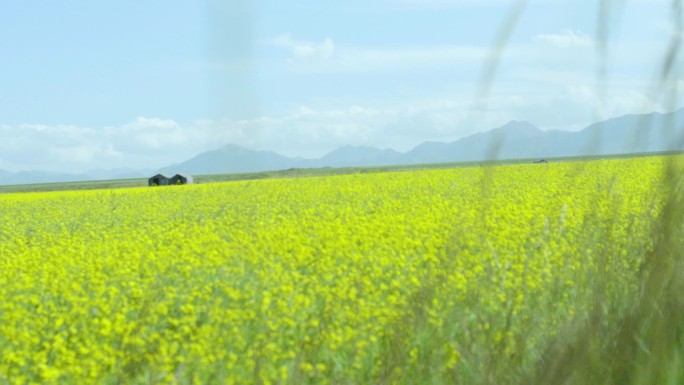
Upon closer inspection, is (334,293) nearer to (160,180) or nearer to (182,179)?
(182,179)

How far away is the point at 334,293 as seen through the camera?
5676mm

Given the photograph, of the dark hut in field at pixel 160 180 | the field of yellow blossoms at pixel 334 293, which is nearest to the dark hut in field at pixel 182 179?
the dark hut in field at pixel 160 180

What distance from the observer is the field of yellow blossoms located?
1.58 meters

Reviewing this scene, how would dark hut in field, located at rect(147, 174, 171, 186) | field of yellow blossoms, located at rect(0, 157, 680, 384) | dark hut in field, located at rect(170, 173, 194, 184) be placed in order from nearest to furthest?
field of yellow blossoms, located at rect(0, 157, 680, 384), dark hut in field, located at rect(170, 173, 194, 184), dark hut in field, located at rect(147, 174, 171, 186)

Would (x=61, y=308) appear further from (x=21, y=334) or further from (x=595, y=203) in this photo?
(x=595, y=203)

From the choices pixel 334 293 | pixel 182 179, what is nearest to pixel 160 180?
pixel 182 179

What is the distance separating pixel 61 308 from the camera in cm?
628

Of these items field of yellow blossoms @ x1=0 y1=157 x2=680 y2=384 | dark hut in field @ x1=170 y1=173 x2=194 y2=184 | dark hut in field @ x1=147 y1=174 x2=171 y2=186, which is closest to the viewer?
field of yellow blossoms @ x1=0 y1=157 x2=680 y2=384

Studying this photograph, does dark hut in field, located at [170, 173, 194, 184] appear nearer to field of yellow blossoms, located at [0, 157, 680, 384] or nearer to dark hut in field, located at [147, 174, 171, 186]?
dark hut in field, located at [147, 174, 171, 186]

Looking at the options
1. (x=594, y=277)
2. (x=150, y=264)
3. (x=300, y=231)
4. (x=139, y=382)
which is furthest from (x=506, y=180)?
(x=594, y=277)

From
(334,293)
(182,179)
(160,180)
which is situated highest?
(334,293)

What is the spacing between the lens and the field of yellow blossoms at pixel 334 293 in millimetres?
1579

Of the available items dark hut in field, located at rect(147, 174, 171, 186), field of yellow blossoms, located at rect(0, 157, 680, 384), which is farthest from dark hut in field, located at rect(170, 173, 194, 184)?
field of yellow blossoms, located at rect(0, 157, 680, 384)

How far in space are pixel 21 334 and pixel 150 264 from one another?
2379mm
